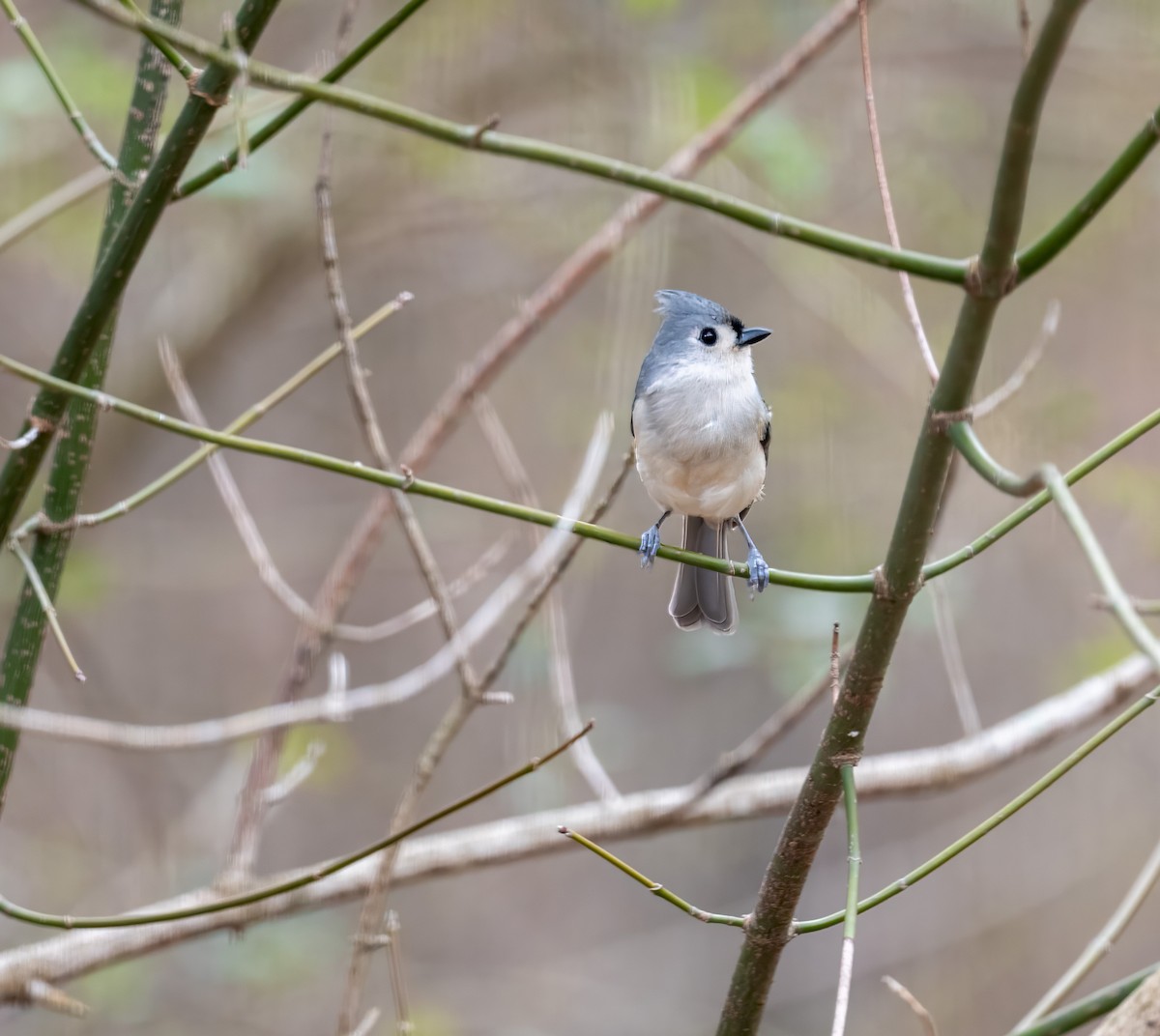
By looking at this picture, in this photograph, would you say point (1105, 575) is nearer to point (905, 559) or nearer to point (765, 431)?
point (905, 559)

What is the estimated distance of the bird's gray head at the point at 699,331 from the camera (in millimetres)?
2818

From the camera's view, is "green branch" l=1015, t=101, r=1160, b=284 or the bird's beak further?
the bird's beak

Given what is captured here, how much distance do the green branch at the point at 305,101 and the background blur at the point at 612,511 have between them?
2024 mm

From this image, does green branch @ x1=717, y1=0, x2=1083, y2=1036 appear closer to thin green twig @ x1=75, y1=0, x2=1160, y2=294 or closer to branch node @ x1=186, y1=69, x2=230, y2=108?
thin green twig @ x1=75, y1=0, x2=1160, y2=294

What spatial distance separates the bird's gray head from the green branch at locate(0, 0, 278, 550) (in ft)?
5.32

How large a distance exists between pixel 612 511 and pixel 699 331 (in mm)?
2584

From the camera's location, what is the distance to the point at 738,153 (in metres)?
4.04

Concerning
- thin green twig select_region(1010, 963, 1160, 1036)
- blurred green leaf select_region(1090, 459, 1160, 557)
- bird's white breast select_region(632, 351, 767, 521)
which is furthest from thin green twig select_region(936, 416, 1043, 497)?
blurred green leaf select_region(1090, 459, 1160, 557)

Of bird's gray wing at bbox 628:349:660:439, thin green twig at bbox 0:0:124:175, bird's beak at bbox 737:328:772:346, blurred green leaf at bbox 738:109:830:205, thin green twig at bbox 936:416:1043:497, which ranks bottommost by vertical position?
thin green twig at bbox 936:416:1043:497

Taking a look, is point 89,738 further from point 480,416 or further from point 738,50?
point 738,50

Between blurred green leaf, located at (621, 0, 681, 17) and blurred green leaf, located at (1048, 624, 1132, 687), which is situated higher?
blurred green leaf, located at (621, 0, 681, 17)

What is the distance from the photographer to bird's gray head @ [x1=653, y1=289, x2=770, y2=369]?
282 cm

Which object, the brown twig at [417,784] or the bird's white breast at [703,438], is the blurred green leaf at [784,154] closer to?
the bird's white breast at [703,438]

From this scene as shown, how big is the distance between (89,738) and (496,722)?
201 inches
